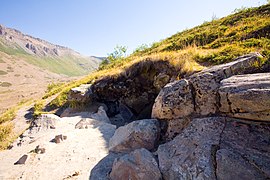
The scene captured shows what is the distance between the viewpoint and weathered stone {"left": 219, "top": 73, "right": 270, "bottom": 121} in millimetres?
5348

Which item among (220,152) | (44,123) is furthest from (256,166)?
(44,123)

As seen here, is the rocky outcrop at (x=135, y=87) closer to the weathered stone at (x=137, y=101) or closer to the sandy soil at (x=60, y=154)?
the weathered stone at (x=137, y=101)

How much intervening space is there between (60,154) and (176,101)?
239 inches

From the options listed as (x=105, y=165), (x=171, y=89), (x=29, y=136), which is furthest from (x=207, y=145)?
(x=29, y=136)

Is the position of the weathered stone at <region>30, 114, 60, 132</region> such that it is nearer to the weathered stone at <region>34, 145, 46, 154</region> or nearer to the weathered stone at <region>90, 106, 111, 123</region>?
the weathered stone at <region>90, 106, 111, 123</region>

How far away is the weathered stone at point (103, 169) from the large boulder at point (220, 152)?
2.15 metres

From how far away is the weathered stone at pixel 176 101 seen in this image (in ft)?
25.1

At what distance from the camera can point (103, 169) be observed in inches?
300

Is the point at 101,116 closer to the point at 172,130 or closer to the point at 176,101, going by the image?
the point at 172,130

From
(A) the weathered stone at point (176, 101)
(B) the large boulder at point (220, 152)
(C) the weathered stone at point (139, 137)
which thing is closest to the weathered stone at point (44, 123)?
(C) the weathered stone at point (139, 137)

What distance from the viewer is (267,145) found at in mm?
5336

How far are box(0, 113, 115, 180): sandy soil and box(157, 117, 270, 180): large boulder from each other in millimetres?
3547

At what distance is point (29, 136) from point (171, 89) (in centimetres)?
992

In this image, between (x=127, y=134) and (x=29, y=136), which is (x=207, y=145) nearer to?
(x=127, y=134)
